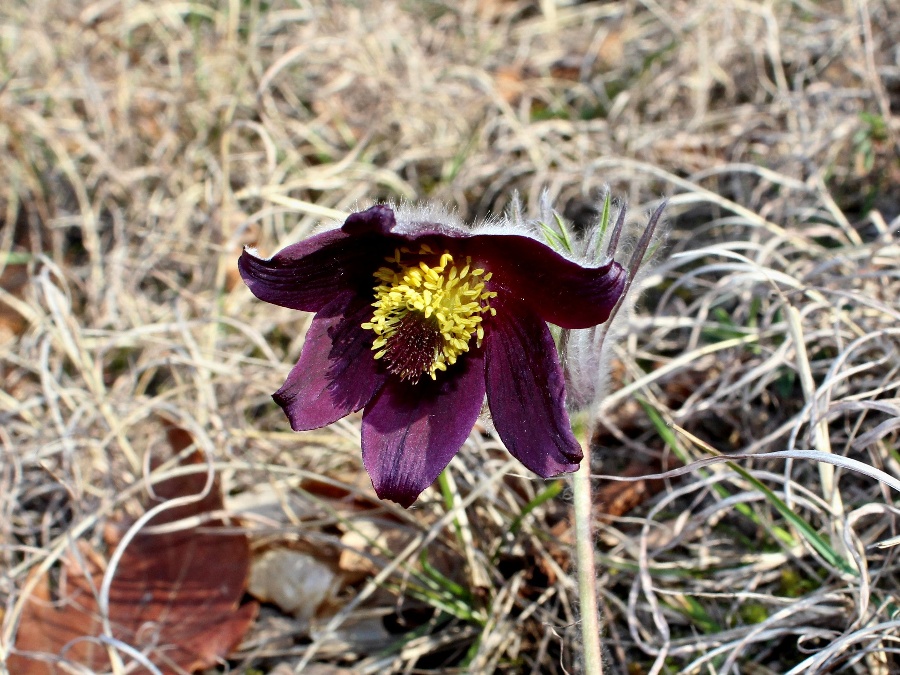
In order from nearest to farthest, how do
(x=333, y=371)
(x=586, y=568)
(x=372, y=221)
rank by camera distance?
(x=372, y=221) < (x=586, y=568) < (x=333, y=371)

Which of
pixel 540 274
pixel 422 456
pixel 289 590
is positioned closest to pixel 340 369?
pixel 422 456

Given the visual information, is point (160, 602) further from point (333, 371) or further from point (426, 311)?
point (426, 311)

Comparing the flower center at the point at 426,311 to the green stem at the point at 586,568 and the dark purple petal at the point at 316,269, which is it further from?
the green stem at the point at 586,568

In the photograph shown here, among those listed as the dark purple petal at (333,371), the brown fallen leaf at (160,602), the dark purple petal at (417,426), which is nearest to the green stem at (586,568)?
the dark purple petal at (417,426)

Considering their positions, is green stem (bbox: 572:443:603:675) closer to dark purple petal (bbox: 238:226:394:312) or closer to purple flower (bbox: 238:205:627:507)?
purple flower (bbox: 238:205:627:507)

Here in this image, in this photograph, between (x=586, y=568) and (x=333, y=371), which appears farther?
(x=333, y=371)

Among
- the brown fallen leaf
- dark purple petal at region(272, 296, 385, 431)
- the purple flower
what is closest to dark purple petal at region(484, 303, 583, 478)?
the purple flower

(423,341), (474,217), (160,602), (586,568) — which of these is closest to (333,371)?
(423,341)
